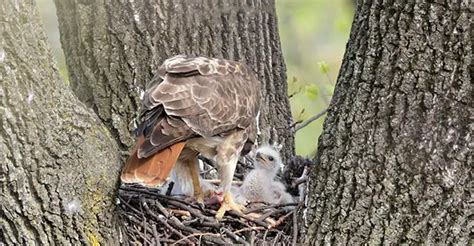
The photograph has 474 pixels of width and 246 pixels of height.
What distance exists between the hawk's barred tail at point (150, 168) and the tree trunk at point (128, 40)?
0.95 m

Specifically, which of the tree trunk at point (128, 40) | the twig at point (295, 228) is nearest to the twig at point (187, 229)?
the twig at point (295, 228)

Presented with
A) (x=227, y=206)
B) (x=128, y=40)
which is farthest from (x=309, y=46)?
(x=227, y=206)

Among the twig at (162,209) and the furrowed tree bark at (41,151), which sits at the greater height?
the furrowed tree bark at (41,151)

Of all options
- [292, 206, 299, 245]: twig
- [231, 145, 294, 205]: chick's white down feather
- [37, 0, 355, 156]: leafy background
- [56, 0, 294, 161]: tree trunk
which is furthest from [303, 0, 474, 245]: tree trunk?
[37, 0, 355, 156]: leafy background

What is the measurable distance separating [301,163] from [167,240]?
1.10 metres

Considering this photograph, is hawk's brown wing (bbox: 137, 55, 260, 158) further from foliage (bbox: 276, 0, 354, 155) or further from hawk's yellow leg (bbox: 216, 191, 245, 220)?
foliage (bbox: 276, 0, 354, 155)

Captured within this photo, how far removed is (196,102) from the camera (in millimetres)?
4270

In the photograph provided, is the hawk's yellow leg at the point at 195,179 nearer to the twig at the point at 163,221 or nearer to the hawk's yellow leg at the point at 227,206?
the hawk's yellow leg at the point at 227,206

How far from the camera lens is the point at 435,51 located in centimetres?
325

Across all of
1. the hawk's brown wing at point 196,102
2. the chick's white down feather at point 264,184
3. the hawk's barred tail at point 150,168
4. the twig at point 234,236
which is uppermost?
the hawk's brown wing at point 196,102

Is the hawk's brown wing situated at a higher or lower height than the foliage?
higher

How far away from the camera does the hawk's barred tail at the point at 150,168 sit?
3.76 metres

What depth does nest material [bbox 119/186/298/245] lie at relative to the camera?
13.1 ft

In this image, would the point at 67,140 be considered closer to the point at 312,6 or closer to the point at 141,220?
the point at 141,220
